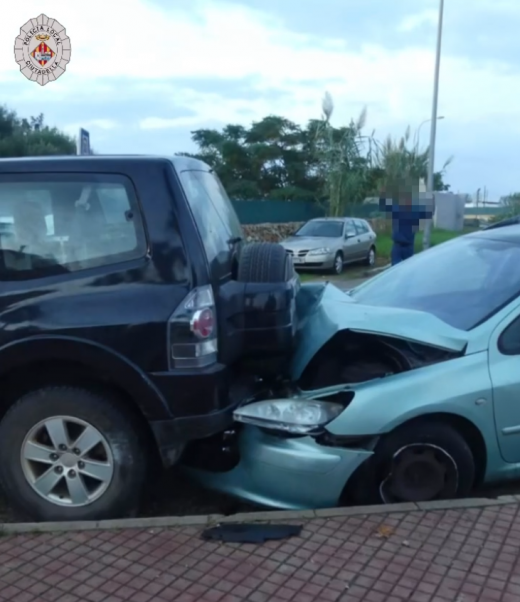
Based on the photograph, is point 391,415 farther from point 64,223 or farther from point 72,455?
point 64,223

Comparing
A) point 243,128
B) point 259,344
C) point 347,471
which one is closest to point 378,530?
point 347,471

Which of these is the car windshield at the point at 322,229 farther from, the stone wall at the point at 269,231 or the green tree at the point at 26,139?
the green tree at the point at 26,139

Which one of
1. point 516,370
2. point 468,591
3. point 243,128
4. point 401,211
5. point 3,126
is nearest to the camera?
point 468,591

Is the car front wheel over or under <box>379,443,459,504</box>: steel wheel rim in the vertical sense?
under

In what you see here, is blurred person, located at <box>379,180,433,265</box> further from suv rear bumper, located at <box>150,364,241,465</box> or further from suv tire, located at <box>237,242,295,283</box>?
suv rear bumper, located at <box>150,364,241,465</box>

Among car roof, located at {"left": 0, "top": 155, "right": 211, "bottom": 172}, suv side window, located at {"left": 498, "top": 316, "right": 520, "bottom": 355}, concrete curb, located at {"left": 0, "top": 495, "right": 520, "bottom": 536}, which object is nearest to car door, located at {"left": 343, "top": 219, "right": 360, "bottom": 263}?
suv side window, located at {"left": 498, "top": 316, "right": 520, "bottom": 355}

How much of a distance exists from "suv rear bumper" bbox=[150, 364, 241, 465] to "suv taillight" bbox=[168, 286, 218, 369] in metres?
0.05

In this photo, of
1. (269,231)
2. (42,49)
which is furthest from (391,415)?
(269,231)

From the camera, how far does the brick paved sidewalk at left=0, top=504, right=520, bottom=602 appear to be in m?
3.19

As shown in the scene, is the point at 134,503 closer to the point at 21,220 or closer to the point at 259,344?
the point at 259,344

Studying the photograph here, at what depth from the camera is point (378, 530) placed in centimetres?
371

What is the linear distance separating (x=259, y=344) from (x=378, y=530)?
45.9 inches

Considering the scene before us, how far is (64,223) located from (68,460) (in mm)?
1219

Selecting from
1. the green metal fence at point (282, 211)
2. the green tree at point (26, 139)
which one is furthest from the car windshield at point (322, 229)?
the green tree at point (26, 139)
